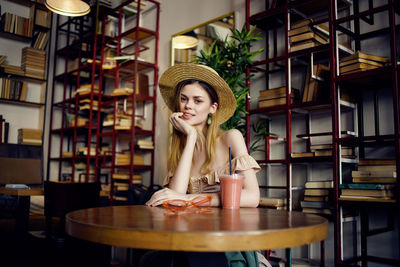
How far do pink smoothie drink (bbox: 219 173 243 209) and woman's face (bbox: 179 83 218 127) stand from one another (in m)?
0.59

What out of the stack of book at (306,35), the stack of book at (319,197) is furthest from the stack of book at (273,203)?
the stack of book at (306,35)

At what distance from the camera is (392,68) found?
209cm

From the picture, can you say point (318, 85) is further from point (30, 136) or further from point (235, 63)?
point (30, 136)

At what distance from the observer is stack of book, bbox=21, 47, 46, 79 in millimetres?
5277

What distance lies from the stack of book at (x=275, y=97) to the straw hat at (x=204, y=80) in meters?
1.04

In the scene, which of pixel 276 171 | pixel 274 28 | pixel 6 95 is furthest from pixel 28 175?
pixel 274 28

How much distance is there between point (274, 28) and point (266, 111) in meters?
0.86

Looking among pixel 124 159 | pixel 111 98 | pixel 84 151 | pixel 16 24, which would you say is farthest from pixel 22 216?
pixel 16 24

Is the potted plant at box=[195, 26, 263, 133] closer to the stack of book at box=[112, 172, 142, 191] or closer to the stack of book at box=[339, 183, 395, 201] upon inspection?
the stack of book at box=[339, 183, 395, 201]

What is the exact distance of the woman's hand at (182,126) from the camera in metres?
1.65

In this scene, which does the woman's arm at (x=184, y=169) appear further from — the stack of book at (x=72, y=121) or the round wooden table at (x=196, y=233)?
the stack of book at (x=72, y=121)

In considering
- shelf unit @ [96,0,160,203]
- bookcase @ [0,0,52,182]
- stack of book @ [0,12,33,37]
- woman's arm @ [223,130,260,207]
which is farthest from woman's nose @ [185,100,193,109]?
stack of book @ [0,12,33,37]

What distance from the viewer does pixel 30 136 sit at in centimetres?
520

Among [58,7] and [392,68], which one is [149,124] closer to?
[58,7]
